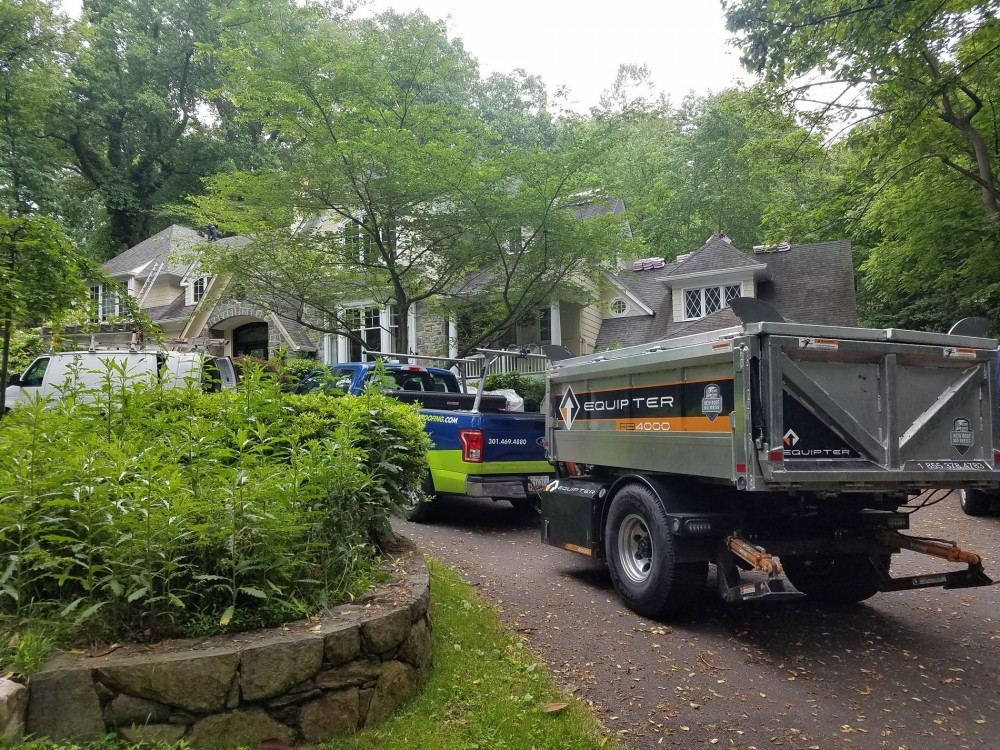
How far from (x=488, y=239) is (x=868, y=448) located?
31.5 ft

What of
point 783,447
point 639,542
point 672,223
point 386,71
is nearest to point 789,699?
point 783,447

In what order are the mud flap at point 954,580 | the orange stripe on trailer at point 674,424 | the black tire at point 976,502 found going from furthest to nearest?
the black tire at point 976,502 → the mud flap at point 954,580 → the orange stripe on trailer at point 674,424

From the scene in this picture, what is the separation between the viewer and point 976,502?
10477mm

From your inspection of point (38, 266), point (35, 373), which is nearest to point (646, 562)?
point (38, 266)

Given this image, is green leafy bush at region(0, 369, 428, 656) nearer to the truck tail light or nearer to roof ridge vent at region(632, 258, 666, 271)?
the truck tail light

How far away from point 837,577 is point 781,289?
56.6ft

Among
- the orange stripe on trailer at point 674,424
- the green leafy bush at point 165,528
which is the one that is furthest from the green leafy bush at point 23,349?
the orange stripe on trailer at point 674,424

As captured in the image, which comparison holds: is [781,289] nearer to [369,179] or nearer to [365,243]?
[365,243]

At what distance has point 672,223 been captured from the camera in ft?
101

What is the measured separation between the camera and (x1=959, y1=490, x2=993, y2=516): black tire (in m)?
10.3

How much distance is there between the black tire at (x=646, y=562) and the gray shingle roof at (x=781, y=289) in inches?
555

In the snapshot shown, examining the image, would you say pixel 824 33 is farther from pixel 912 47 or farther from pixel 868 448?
pixel 868 448

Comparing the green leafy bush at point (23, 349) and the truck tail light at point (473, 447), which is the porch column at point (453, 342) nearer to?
the truck tail light at point (473, 447)

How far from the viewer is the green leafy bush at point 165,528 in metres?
3.30
